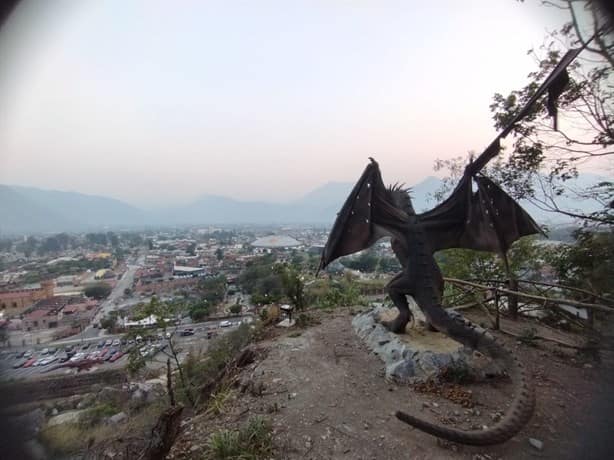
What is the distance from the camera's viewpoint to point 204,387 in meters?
5.18

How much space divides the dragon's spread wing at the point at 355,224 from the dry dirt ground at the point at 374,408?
1.69m

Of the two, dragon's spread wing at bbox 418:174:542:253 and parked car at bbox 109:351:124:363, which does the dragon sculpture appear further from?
parked car at bbox 109:351:124:363

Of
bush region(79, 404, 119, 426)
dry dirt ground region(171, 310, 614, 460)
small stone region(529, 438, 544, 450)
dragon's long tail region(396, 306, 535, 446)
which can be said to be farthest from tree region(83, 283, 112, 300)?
small stone region(529, 438, 544, 450)

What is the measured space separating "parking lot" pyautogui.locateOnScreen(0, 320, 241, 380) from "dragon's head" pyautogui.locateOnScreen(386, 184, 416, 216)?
442 cm

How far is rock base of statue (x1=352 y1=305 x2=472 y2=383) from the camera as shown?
3758 mm

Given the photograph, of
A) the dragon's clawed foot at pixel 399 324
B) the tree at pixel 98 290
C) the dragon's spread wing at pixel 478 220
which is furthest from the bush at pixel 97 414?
the dragon's spread wing at pixel 478 220

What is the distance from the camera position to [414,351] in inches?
157

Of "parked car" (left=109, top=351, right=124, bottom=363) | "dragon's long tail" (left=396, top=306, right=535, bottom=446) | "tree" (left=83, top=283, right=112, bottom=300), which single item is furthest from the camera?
"tree" (left=83, top=283, right=112, bottom=300)

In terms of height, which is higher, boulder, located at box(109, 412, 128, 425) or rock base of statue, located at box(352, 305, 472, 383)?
rock base of statue, located at box(352, 305, 472, 383)

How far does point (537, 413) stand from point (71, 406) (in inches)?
327

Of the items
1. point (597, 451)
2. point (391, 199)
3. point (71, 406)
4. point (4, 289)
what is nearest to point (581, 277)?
point (391, 199)

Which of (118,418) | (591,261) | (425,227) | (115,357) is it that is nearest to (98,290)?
(115,357)

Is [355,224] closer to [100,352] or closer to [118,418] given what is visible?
[118,418]

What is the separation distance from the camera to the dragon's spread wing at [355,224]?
13.5ft
